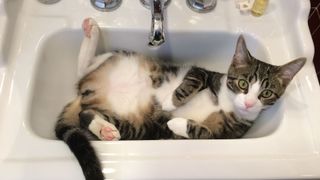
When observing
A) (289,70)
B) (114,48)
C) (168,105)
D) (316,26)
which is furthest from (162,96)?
(316,26)

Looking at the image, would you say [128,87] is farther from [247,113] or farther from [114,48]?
[247,113]

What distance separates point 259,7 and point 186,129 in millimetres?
348

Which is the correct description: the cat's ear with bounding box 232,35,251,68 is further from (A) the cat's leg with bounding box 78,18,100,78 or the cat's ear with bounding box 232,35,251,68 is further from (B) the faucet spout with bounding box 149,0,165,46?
(A) the cat's leg with bounding box 78,18,100,78

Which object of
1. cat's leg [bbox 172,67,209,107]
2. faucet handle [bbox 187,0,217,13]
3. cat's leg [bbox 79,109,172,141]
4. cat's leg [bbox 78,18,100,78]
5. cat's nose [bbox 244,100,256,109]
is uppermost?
faucet handle [bbox 187,0,217,13]

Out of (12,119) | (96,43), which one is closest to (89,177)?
(12,119)

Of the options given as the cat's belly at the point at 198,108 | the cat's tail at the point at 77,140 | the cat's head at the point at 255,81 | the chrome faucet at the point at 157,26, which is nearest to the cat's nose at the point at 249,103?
the cat's head at the point at 255,81

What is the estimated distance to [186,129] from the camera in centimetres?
89

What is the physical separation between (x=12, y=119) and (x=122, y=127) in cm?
24

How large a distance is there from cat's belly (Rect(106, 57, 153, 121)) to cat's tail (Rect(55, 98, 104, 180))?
0.09 m

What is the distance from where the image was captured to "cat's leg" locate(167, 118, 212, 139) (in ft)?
2.93

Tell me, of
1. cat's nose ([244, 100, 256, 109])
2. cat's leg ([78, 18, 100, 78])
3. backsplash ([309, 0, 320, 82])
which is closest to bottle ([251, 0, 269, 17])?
backsplash ([309, 0, 320, 82])

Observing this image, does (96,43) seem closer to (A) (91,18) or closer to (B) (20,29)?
(A) (91,18)

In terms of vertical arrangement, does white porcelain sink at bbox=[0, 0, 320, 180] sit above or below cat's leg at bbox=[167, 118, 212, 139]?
above

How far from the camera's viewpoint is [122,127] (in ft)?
3.02
